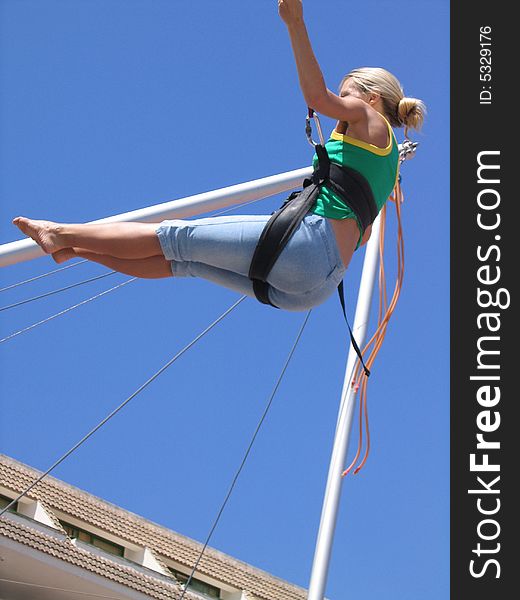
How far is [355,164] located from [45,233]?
3.99 feet

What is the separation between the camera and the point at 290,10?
4.73 m

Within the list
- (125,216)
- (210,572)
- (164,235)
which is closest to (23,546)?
(210,572)

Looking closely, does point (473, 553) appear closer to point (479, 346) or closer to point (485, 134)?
point (479, 346)

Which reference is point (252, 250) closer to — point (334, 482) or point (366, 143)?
point (366, 143)

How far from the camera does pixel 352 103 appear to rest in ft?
16.3

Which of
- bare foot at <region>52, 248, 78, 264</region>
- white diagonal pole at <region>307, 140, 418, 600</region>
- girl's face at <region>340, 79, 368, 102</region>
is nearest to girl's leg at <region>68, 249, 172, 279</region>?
bare foot at <region>52, 248, 78, 264</region>

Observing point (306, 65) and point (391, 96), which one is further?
point (391, 96)

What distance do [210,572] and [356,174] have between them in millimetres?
13783

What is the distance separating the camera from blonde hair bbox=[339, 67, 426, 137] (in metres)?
5.24

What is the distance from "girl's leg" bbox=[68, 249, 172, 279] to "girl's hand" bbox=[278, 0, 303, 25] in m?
1.02

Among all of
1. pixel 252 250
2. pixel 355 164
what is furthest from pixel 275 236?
pixel 355 164

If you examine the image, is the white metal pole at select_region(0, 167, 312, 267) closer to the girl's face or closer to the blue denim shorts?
the blue denim shorts

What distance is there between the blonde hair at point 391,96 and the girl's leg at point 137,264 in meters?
1.05

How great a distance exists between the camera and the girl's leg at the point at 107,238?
4.89 m
